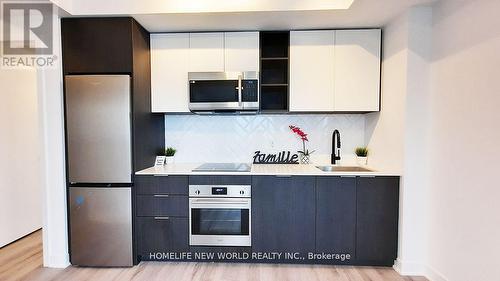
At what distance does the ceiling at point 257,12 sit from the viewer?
2258 mm

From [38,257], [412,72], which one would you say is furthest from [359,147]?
[38,257]

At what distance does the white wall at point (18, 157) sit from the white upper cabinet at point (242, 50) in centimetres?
239

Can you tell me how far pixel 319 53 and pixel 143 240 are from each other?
256 centimetres

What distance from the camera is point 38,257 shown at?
8.87ft

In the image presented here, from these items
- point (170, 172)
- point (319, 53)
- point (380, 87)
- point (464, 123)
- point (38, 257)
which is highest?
point (319, 53)

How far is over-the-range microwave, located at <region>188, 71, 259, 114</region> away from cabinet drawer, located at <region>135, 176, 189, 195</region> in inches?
29.2

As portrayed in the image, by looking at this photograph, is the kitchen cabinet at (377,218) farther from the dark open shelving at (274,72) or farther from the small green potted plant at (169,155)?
the small green potted plant at (169,155)

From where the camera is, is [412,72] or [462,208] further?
[412,72]

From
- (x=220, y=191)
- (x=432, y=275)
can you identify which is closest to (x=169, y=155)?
(x=220, y=191)

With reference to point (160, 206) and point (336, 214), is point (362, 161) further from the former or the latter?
point (160, 206)

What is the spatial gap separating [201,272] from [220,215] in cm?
53

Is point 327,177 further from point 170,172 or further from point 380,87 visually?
point 170,172

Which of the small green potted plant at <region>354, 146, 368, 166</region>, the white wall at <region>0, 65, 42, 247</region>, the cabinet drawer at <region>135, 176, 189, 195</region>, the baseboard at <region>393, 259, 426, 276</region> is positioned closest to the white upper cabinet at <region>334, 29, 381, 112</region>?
the small green potted plant at <region>354, 146, 368, 166</region>

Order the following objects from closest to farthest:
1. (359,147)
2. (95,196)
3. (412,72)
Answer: (412,72) < (95,196) < (359,147)
